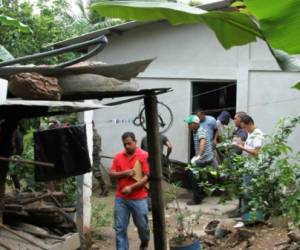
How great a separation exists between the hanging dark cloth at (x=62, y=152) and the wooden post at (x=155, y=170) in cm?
157

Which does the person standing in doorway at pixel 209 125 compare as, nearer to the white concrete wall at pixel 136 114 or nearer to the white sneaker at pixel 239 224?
the white concrete wall at pixel 136 114

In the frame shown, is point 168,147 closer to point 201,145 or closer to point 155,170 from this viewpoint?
point 201,145

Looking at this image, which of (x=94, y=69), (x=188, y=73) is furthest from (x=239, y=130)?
(x=94, y=69)

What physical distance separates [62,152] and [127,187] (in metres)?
1.06

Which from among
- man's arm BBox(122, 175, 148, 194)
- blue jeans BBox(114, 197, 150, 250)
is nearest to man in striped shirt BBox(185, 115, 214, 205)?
blue jeans BBox(114, 197, 150, 250)

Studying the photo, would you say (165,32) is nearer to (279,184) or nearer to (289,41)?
(279,184)

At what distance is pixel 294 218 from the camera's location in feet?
20.5

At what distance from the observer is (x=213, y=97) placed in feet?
42.3

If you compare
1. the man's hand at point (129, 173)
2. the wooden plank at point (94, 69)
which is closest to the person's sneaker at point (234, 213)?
the man's hand at point (129, 173)

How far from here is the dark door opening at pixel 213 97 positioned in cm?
1238

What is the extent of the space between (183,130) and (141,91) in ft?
24.8

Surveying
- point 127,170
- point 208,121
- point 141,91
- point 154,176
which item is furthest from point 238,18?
point 208,121

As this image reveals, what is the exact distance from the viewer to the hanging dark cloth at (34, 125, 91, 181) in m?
6.70

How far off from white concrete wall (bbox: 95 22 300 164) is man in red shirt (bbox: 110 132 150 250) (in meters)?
4.49
